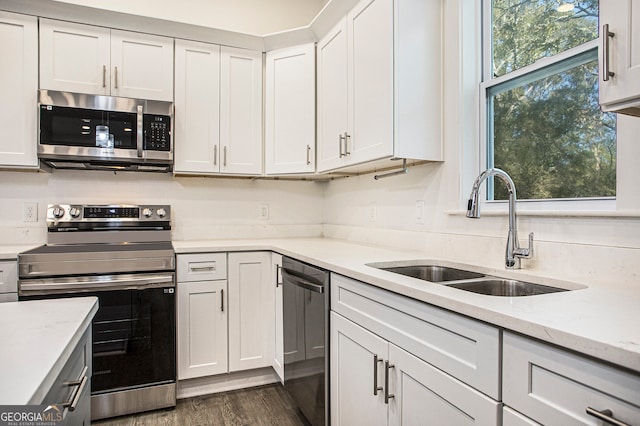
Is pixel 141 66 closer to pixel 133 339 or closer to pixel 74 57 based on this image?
pixel 74 57

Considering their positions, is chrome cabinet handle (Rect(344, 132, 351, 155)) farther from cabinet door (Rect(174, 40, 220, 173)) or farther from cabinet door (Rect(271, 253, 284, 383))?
cabinet door (Rect(174, 40, 220, 173))

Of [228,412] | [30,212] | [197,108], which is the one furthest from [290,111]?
[228,412]

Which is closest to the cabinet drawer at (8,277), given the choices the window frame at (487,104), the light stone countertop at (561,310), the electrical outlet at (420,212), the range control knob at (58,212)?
the range control knob at (58,212)

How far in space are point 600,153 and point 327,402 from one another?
4.85 ft

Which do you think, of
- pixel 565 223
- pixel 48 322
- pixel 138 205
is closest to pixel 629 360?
pixel 565 223

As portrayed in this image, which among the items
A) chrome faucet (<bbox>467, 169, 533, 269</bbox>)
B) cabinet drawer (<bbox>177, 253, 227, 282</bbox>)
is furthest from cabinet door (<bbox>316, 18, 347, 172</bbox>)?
chrome faucet (<bbox>467, 169, 533, 269</bbox>)

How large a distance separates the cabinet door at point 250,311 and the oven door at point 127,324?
38 cm

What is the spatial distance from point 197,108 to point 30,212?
51.7 inches

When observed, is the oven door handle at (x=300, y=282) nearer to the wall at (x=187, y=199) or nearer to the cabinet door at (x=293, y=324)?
the cabinet door at (x=293, y=324)

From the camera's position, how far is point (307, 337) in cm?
195

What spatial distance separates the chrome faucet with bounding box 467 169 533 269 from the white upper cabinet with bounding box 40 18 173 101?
215cm

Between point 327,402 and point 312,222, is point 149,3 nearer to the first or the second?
point 312,222

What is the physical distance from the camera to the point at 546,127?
1.61 meters

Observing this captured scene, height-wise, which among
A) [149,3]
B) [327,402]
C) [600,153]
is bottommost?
[327,402]
